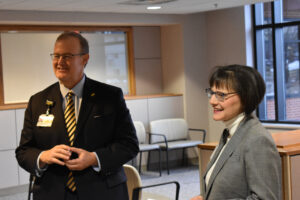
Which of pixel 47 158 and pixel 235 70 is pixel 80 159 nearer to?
pixel 47 158

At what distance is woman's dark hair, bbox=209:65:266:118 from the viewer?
2.13m

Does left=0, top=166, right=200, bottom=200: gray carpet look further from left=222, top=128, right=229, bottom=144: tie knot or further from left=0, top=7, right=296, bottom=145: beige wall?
left=222, top=128, right=229, bottom=144: tie knot

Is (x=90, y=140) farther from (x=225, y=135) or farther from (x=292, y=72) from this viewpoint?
(x=292, y=72)

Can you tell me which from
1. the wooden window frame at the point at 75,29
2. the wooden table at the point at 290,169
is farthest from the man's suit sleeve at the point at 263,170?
the wooden window frame at the point at 75,29

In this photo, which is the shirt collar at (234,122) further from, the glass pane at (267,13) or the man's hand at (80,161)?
the glass pane at (267,13)

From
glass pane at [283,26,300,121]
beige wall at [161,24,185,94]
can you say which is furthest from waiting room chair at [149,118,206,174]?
glass pane at [283,26,300,121]

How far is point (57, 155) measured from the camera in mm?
2426

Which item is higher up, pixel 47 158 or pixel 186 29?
pixel 186 29

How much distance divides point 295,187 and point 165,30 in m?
7.07

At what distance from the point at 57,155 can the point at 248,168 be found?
0.94 m

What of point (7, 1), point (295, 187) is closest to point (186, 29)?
point (7, 1)

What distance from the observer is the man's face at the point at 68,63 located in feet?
8.42

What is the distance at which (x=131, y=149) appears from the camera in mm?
2684

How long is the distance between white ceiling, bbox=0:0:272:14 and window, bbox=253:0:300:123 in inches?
43.9
